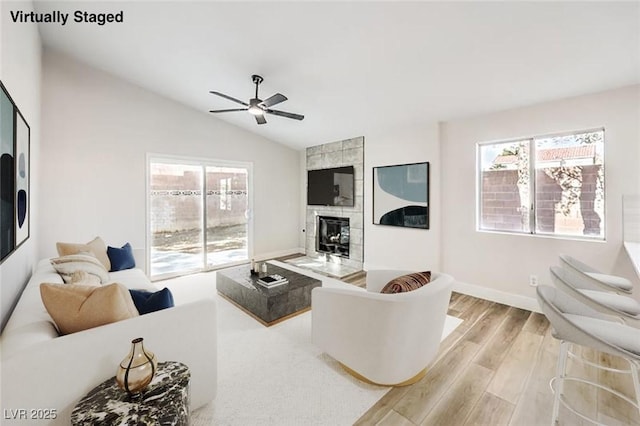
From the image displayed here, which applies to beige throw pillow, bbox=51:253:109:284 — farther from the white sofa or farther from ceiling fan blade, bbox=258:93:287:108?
ceiling fan blade, bbox=258:93:287:108

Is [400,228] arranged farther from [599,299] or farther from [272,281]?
[599,299]

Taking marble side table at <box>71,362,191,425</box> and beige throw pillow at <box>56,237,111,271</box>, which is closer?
marble side table at <box>71,362,191,425</box>

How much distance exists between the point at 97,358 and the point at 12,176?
156 cm

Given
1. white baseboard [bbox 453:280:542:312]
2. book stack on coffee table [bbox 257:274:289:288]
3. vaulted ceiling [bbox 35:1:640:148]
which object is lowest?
white baseboard [bbox 453:280:542:312]

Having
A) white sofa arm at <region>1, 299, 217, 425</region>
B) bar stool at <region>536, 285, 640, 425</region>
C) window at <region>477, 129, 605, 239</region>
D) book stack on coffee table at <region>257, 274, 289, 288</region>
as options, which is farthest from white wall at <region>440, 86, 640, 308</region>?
white sofa arm at <region>1, 299, 217, 425</region>

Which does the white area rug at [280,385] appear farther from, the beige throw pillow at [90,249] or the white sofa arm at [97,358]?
the beige throw pillow at [90,249]

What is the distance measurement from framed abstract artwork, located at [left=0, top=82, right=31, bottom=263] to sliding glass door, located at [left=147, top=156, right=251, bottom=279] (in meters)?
2.19

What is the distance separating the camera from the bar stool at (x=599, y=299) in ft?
5.41

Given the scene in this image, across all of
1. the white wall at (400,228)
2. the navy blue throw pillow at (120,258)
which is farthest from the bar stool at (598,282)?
the navy blue throw pillow at (120,258)

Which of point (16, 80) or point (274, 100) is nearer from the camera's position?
point (16, 80)

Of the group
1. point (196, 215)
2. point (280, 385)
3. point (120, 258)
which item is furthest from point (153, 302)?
point (196, 215)

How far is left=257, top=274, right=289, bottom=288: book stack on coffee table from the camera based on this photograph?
3.13 m

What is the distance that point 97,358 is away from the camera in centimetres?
127

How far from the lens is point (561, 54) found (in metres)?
2.28
